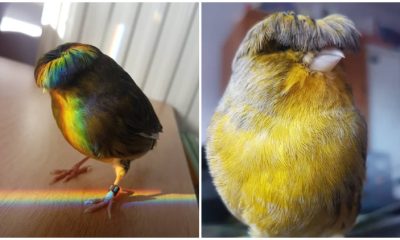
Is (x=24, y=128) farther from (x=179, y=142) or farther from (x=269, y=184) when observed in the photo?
(x=269, y=184)

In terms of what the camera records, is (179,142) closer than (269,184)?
No

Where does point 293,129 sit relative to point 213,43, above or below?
below

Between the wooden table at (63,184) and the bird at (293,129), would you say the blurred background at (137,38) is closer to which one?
the wooden table at (63,184)

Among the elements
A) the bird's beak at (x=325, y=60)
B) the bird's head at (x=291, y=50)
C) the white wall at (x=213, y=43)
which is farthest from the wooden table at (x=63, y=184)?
the bird's beak at (x=325, y=60)

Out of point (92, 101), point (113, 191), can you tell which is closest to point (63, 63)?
point (92, 101)

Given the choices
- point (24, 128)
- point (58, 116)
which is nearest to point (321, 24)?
point (58, 116)

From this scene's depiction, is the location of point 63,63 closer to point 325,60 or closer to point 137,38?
point 137,38

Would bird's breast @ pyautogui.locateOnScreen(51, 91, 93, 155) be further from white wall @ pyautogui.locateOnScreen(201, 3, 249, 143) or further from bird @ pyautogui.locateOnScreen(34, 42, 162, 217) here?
white wall @ pyautogui.locateOnScreen(201, 3, 249, 143)
